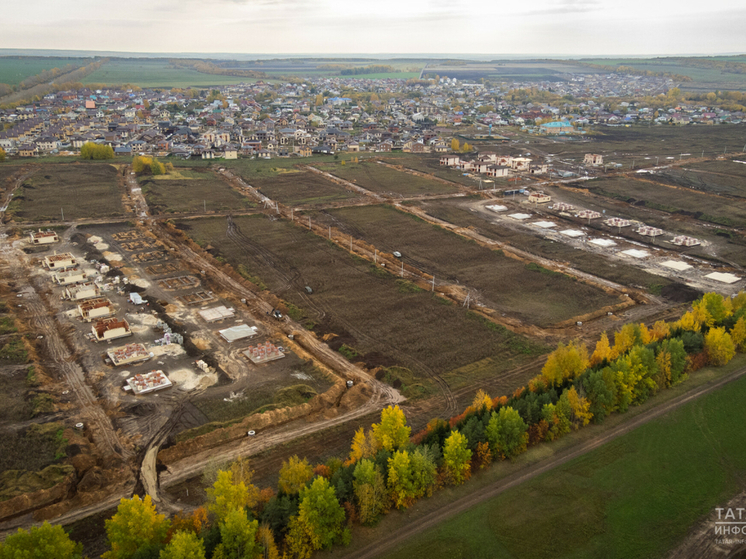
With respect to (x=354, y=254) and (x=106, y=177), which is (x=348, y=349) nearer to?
(x=354, y=254)

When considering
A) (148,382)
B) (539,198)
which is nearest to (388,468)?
(148,382)

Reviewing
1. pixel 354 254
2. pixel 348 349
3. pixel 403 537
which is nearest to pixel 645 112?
pixel 354 254

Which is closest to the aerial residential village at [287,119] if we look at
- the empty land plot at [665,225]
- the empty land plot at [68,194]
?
the empty land plot at [68,194]

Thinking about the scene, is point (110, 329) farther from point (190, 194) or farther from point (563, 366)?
point (190, 194)

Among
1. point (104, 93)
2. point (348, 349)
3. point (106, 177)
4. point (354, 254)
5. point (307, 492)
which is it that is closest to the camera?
point (307, 492)

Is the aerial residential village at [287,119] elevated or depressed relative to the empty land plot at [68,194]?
elevated

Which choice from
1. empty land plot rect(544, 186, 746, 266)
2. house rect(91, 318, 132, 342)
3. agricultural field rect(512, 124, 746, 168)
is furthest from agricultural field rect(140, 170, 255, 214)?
agricultural field rect(512, 124, 746, 168)

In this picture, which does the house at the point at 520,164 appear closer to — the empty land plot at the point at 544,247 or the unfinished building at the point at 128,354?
the empty land plot at the point at 544,247
